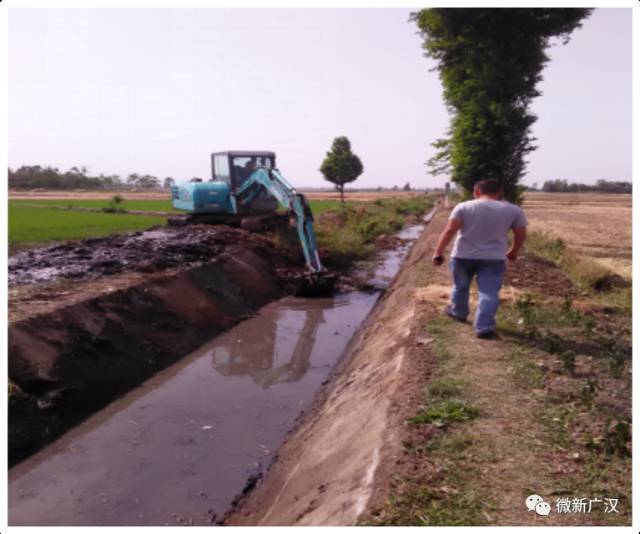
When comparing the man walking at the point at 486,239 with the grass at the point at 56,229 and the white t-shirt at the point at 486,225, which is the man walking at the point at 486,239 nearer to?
the white t-shirt at the point at 486,225

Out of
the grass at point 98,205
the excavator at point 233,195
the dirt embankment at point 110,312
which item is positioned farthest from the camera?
the grass at point 98,205

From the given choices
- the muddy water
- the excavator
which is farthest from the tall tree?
the muddy water

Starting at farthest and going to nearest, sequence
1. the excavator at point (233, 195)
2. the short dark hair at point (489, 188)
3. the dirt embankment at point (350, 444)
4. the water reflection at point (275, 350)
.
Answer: the excavator at point (233, 195) → the water reflection at point (275, 350) → the short dark hair at point (489, 188) → the dirt embankment at point (350, 444)

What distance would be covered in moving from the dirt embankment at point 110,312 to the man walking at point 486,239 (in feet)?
15.3

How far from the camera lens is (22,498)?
4785 millimetres

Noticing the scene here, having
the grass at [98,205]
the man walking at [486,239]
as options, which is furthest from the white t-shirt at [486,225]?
the grass at [98,205]

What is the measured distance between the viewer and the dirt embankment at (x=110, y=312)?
6078 millimetres

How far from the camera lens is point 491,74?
1691 cm

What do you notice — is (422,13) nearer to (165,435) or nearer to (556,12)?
(556,12)

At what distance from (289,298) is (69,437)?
7.78 meters

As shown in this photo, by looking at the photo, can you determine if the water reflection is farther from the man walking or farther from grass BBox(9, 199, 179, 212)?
grass BBox(9, 199, 179, 212)

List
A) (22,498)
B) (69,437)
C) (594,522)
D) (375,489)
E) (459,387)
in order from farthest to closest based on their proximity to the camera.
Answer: (69,437)
(22,498)
(459,387)
(375,489)
(594,522)

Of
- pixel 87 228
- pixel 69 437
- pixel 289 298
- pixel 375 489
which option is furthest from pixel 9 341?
pixel 87 228

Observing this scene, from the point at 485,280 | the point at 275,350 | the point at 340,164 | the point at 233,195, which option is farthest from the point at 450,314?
the point at 340,164
